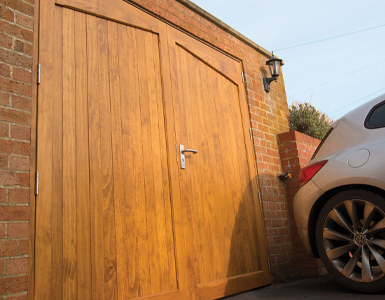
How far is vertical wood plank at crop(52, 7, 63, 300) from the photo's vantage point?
286cm

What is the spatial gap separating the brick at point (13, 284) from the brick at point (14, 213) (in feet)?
1.26

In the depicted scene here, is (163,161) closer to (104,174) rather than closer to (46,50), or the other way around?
(104,174)

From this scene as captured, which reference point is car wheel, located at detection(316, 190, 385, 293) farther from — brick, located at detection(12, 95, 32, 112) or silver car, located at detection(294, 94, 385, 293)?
brick, located at detection(12, 95, 32, 112)

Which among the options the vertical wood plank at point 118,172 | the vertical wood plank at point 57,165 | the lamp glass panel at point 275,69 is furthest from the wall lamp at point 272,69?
the vertical wood plank at point 57,165

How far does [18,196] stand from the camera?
9.07 ft

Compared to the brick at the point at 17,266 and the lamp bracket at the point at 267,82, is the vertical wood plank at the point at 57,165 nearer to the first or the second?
the brick at the point at 17,266

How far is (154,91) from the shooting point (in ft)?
13.4

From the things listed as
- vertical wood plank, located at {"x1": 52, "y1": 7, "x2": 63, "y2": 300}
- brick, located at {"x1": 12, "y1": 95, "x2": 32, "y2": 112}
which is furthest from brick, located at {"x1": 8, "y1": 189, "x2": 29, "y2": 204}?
brick, located at {"x1": 12, "y1": 95, "x2": 32, "y2": 112}

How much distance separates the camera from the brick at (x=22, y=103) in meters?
2.91

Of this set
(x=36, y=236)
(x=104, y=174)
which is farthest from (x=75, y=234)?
(x=104, y=174)

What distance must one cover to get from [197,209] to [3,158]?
2.00 metres

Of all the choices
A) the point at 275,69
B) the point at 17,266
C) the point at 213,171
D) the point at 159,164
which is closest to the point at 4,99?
the point at 17,266

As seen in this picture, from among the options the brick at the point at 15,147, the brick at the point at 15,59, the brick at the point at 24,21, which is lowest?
the brick at the point at 15,147

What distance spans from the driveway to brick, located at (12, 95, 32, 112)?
267cm
